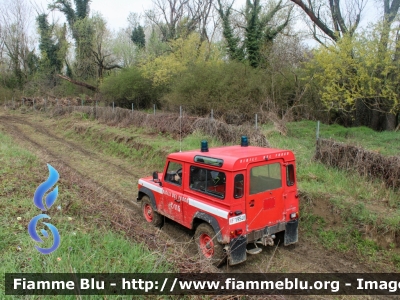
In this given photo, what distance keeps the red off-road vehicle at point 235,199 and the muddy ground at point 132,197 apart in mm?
353

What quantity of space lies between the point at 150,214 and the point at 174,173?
1678mm

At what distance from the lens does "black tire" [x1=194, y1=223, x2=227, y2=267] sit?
18.2 ft

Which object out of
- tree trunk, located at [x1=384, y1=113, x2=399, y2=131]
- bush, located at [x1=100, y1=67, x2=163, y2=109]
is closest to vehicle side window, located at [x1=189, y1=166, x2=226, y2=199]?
tree trunk, located at [x1=384, y1=113, x2=399, y2=131]

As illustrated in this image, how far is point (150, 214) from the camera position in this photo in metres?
7.79

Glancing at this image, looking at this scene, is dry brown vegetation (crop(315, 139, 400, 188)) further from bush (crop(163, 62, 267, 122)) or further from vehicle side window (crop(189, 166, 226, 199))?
bush (crop(163, 62, 267, 122))

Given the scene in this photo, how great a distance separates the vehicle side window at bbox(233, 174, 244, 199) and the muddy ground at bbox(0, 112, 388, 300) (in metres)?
1.09

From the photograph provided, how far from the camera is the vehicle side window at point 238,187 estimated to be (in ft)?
17.5

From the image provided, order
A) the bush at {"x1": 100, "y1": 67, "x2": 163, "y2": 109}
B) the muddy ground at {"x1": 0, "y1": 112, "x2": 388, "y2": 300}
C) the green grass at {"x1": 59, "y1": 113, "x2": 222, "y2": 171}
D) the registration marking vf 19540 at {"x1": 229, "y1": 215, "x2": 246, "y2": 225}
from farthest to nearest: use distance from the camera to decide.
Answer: the bush at {"x1": 100, "y1": 67, "x2": 163, "y2": 109} → the green grass at {"x1": 59, "y1": 113, "x2": 222, "y2": 171} → the muddy ground at {"x1": 0, "y1": 112, "x2": 388, "y2": 300} → the registration marking vf 19540 at {"x1": 229, "y1": 215, "x2": 246, "y2": 225}

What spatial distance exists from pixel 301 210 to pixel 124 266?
A: 5.09 metres

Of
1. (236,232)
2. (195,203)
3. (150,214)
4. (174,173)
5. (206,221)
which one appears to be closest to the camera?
(236,232)

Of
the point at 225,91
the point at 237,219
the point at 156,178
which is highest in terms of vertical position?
the point at 225,91

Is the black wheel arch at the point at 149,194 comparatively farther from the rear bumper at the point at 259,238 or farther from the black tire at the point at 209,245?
the rear bumper at the point at 259,238

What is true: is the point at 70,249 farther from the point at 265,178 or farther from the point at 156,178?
the point at 156,178

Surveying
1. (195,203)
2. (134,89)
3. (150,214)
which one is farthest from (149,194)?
Result: (134,89)
